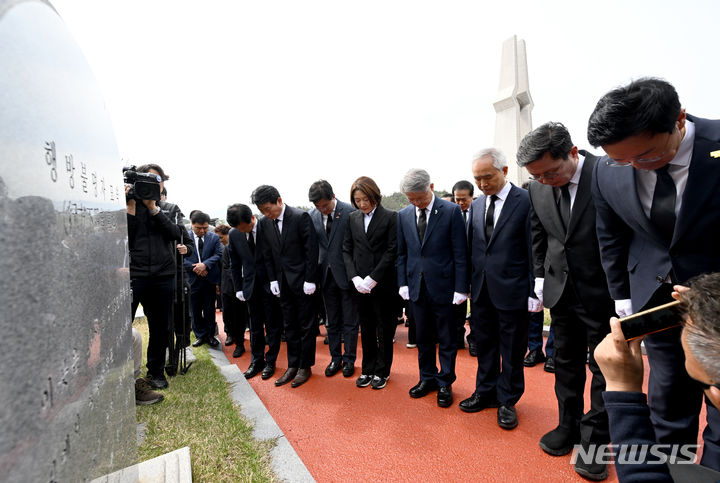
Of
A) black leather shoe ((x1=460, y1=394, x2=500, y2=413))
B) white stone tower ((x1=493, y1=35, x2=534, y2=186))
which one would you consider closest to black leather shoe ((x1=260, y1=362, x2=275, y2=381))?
black leather shoe ((x1=460, y1=394, x2=500, y2=413))

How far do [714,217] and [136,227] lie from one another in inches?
173

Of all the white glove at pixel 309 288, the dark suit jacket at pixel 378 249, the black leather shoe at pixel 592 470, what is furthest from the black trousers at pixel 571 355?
the white glove at pixel 309 288

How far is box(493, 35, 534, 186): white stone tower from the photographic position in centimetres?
1071

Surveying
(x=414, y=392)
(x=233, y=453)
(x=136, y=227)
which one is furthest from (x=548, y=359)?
(x=136, y=227)

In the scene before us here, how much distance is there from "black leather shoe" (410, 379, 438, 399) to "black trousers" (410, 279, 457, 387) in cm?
5

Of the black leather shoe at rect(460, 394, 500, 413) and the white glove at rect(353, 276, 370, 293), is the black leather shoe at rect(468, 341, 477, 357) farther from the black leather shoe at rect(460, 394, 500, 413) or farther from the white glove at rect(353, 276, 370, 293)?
the white glove at rect(353, 276, 370, 293)

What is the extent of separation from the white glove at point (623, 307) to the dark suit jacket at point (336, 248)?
8.97 feet

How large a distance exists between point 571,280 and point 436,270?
1.18 meters

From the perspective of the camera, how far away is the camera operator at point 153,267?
3.50m

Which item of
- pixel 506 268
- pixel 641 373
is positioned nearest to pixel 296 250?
pixel 506 268

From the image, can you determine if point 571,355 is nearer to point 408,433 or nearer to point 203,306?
point 408,433

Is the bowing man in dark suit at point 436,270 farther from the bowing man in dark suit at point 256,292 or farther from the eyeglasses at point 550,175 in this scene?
the bowing man in dark suit at point 256,292

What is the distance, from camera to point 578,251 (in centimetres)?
241

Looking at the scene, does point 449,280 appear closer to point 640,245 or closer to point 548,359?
point 640,245
